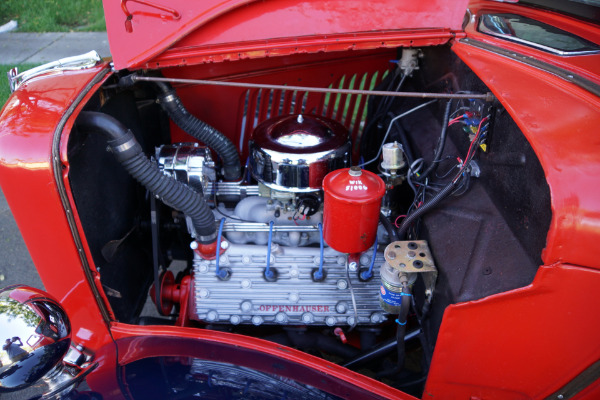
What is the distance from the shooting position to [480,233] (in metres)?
1.33

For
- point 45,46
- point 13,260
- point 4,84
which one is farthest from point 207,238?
point 45,46

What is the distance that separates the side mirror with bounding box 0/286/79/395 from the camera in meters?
1.06

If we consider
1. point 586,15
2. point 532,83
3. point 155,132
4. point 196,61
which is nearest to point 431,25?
point 532,83

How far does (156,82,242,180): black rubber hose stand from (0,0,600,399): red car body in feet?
0.49

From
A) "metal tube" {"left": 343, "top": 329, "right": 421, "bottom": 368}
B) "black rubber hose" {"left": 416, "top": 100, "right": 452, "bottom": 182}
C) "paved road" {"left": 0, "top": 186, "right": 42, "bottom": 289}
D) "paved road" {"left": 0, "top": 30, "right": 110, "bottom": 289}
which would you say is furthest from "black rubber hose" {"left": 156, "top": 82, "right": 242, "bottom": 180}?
"paved road" {"left": 0, "top": 30, "right": 110, "bottom": 289}

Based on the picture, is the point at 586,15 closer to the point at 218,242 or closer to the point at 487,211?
the point at 487,211

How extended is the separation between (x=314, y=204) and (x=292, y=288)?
1.13 feet

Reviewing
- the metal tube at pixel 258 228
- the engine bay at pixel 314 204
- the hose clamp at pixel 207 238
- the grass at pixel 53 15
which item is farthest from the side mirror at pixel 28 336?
the grass at pixel 53 15

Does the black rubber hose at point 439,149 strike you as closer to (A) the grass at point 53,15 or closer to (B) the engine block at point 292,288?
(B) the engine block at point 292,288

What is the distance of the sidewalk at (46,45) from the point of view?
569 centimetres

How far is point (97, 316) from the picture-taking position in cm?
160

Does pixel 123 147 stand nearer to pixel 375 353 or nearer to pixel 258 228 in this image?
pixel 258 228

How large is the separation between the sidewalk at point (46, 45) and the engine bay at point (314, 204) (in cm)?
414

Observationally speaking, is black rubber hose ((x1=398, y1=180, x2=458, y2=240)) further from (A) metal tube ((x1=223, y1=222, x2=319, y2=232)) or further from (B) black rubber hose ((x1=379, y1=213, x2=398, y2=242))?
(A) metal tube ((x1=223, y1=222, x2=319, y2=232))
